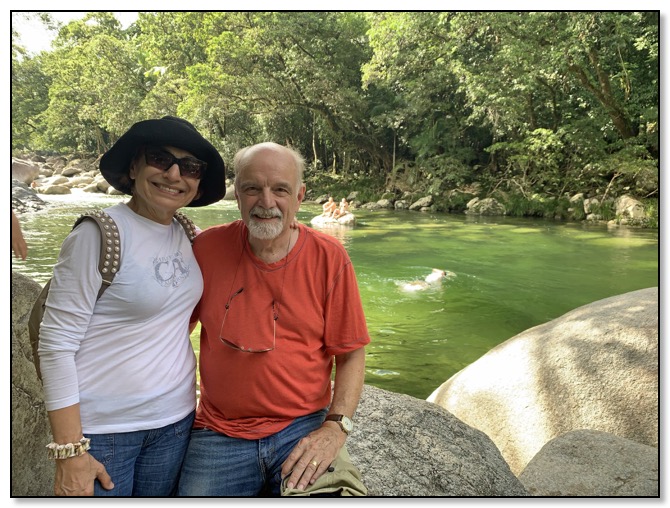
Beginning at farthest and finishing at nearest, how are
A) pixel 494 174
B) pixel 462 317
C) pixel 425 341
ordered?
pixel 494 174
pixel 462 317
pixel 425 341

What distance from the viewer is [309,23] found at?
15.7 ft

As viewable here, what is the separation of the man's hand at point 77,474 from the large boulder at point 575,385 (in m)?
2.11

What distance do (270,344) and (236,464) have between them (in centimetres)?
33

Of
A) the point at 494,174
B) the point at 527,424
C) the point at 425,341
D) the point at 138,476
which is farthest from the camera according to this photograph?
the point at 494,174

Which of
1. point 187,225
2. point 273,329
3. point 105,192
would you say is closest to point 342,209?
point 105,192

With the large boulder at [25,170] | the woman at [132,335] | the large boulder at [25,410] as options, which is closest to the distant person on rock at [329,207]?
the large boulder at [25,170]

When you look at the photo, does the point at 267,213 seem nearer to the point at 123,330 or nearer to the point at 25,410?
the point at 123,330

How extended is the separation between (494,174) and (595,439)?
897cm

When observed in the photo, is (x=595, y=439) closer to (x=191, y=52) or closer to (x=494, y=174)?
(x=191, y=52)

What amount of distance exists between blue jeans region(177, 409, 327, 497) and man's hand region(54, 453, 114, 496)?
25 cm

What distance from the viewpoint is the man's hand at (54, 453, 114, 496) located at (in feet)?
3.71

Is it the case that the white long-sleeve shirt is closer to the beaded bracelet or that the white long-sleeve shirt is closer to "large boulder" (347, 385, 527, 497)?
the beaded bracelet

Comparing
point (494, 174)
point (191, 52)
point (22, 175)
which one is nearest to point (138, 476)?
point (191, 52)

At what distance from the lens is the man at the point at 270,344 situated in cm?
132
